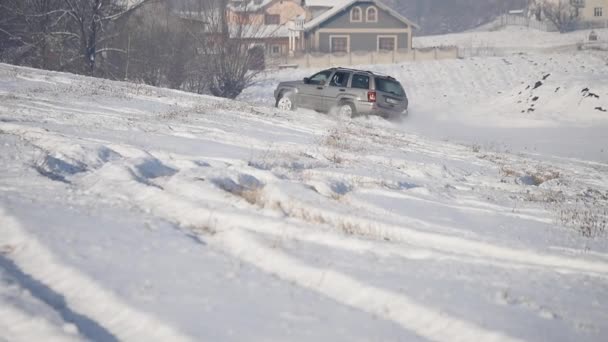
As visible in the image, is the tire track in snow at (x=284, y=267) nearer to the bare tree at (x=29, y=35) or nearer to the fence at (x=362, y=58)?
the bare tree at (x=29, y=35)

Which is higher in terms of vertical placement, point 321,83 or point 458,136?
point 321,83

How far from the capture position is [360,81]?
1598 cm

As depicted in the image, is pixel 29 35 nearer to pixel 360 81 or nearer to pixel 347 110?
pixel 347 110

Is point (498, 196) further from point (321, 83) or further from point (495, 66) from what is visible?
point (495, 66)

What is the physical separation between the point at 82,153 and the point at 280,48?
49.9 meters

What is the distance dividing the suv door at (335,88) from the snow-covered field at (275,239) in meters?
6.00

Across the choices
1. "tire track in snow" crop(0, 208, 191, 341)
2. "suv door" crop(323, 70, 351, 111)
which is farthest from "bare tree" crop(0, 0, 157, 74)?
"tire track in snow" crop(0, 208, 191, 341)

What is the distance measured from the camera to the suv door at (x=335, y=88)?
16.2m

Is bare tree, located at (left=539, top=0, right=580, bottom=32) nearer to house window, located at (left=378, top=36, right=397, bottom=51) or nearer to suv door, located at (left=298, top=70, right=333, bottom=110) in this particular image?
house window, located at (left=378, top=36, right=397, bottom=51)

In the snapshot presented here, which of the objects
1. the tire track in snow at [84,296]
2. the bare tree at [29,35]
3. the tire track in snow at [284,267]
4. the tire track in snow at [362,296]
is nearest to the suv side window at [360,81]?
the tire track in snow at [284,267]

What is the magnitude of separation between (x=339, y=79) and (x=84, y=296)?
13730 millimetres

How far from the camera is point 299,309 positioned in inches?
132

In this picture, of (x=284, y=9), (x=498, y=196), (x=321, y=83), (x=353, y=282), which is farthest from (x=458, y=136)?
(x=284, y=9)

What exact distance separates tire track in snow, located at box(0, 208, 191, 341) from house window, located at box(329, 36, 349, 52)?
52.6 meters
